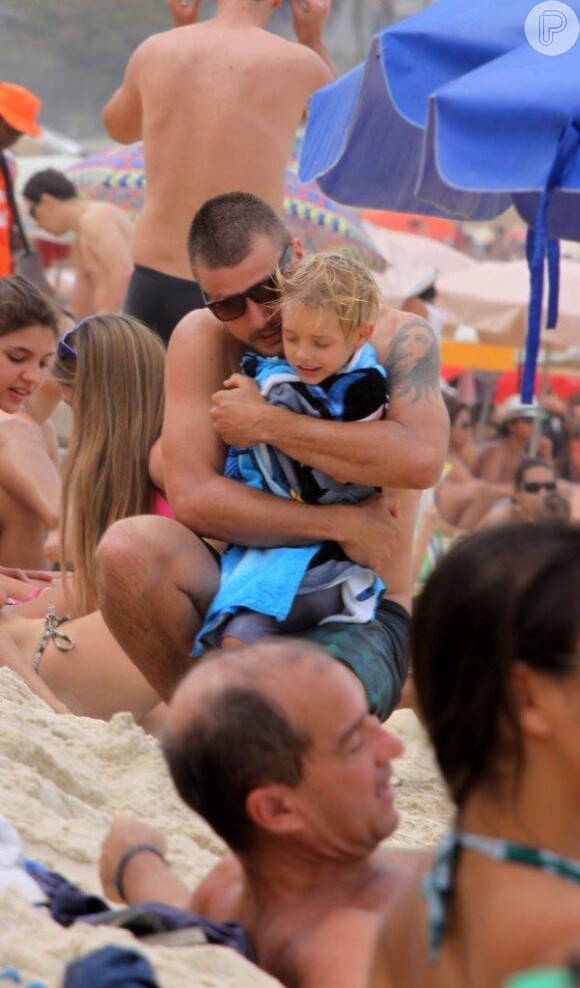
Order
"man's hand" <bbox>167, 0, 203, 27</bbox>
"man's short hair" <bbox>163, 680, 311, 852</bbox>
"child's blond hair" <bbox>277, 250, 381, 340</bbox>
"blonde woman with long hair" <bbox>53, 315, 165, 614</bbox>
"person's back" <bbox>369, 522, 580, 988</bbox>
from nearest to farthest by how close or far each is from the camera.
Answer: "person's back" <bbox>369, 522, 580, 988</bbox>, "man's short hair" <bbox>163, 680, 311, 852</bbox>, "child's blond hair" <bbox>277, 250, 381, 340</bbox>, "blonde woman with long hair" <bbox>53, 315, 165, 614</bbox>, "man's hand" <bbox>167, 0, 203, 27</bbox>

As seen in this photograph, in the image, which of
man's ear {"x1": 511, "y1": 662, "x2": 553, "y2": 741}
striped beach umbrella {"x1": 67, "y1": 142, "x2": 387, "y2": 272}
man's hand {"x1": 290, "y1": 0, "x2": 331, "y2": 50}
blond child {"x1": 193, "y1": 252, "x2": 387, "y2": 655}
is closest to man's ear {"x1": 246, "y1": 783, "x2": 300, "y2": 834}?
man's ear {"x1": 511, "y1": 662, "x2": 553, "y2": 741}

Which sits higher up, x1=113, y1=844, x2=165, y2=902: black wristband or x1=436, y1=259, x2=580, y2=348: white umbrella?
x1=113, y1=844, x2=165, y2=902: black wristband

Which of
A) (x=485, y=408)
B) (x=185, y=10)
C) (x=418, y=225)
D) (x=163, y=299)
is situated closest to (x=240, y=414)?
(x=163, y=299)

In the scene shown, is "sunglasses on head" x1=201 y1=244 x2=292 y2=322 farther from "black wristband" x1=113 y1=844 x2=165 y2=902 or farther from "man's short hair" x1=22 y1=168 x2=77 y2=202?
"man's short hair" x1=22 y1=168 x2=77 y2=202

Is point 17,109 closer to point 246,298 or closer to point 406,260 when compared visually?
point 246,298

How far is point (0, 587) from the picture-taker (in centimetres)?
447

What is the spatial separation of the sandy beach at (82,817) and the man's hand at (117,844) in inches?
6.1

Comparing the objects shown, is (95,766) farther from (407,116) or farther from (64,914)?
(407,116)

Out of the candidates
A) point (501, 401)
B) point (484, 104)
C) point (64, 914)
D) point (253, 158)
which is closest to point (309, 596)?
point (64, 914)

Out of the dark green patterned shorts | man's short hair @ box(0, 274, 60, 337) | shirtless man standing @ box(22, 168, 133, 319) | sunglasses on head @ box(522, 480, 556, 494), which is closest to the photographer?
the dark green patterned shorts

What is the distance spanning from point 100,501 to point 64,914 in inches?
88.5

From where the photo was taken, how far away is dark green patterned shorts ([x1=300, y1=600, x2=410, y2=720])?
3.72m

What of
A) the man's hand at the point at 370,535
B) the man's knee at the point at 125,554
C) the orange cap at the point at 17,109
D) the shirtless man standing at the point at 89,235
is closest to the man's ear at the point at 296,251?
the man's hand at the point at 370,535

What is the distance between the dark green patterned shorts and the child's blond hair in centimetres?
73
